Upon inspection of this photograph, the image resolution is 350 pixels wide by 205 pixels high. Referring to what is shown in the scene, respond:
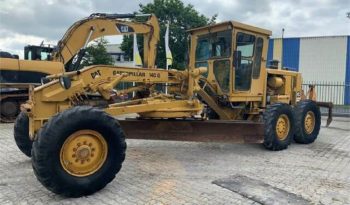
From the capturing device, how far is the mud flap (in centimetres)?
711

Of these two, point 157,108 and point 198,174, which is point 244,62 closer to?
point 157,108

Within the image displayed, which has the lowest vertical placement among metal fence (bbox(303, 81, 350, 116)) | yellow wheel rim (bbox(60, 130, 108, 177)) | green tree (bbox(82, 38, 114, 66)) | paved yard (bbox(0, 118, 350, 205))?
paved yard (bbox(0, 118, 350, 205))

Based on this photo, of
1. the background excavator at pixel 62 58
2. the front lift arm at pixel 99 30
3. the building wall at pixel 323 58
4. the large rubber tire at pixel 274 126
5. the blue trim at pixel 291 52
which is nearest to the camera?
the large rubber tire at pixel 274 126

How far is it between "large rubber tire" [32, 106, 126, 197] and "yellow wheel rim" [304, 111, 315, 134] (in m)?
5.78

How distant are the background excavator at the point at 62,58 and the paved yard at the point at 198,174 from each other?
8.08 ft

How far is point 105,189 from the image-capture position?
214 inches

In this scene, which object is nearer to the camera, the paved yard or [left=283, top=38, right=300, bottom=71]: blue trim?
the paved yard

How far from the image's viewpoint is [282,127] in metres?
8.56

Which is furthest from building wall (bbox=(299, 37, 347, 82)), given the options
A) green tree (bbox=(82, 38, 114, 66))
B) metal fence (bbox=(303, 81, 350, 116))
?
green tree (bbox=(82, 38, 114, 66))

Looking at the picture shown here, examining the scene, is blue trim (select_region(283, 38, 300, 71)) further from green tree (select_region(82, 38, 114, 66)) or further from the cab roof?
the cab roof

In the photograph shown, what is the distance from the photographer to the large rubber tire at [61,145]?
4793mm

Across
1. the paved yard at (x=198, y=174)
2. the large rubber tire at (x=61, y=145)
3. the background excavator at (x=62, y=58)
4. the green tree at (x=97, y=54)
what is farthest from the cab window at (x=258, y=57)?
the green tree at (x=97, y=54)

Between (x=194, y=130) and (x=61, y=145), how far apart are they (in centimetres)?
312

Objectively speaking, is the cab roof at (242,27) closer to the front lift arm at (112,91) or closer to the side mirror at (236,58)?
the side mirror at (236,58)
